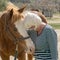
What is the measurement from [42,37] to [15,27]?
792 millimetres

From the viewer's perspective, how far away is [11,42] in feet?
17.7

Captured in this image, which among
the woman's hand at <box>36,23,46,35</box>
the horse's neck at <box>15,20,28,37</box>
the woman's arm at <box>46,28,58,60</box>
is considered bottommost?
the woman's arm at <box>46,28,58,60</box>

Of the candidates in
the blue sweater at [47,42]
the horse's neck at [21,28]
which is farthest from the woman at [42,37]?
the horse's neck at [21,28]

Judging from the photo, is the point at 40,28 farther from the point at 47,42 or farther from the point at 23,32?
the point at 23,32

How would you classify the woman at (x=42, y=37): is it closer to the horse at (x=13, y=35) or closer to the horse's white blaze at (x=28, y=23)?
the horse's white blaze at (x=28, y=23)

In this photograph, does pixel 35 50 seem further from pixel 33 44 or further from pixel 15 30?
pixel 15 30

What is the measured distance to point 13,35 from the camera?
4879 millimetres

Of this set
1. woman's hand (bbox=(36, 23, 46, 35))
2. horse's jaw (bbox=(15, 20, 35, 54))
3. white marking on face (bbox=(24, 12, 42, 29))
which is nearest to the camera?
white marking on face (bbox=(24, 12, 42, 29))

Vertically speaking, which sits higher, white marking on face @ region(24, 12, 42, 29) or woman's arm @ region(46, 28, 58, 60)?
white marking on face @ region(24, 12, 42, 29)

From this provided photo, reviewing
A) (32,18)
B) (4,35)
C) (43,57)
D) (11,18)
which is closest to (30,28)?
(32,18)

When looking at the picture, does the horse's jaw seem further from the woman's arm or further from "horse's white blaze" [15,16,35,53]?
the woman's arm

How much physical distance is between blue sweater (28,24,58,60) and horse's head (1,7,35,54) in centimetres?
13

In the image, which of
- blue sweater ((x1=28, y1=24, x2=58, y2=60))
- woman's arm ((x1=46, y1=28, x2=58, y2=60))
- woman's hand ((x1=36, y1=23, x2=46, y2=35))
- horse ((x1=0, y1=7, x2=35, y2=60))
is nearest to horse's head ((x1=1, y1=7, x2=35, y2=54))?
horse ((x1=0, y1=7, x2=35, y2=60))

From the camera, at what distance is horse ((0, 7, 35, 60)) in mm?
4473
